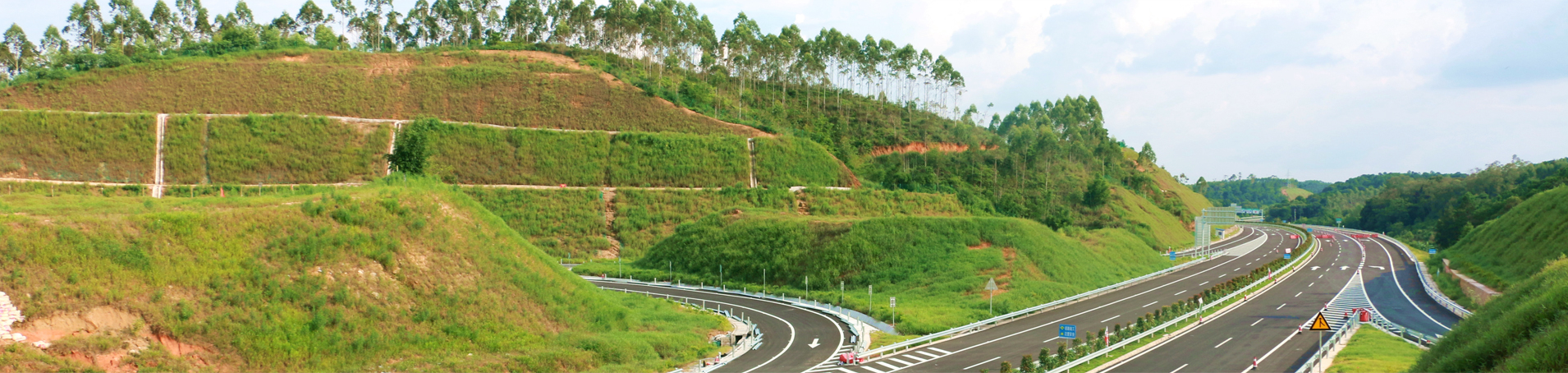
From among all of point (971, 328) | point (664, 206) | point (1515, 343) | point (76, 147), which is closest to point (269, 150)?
point (76, 147)

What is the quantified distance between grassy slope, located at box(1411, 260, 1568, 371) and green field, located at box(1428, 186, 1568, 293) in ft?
94.7

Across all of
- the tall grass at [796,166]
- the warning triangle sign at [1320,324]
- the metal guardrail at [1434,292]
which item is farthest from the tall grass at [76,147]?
the metal guardrail at [1434,292]

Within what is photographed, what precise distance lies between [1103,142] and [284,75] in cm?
10316

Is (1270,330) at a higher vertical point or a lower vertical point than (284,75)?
lower

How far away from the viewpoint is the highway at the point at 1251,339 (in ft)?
86.5

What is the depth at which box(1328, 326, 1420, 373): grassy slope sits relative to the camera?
81.8ft

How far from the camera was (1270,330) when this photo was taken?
110 feet

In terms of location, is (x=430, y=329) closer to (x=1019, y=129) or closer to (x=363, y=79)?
(x=363, y=79)

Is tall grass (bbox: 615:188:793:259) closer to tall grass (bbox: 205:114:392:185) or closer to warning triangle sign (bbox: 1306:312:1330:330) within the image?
tall grass (bbox: 205:114:392:185)

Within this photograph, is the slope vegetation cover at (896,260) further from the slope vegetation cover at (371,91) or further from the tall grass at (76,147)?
the tall grass at (76,147)

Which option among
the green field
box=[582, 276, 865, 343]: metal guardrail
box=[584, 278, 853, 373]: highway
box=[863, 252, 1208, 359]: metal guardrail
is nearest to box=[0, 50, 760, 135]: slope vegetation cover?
box=[582, 276, 865, 343]: metal guardrail

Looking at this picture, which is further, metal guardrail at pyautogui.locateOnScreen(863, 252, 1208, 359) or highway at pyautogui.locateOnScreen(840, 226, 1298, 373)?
metal guardrail at pyautogui.locateOnScreen(863, 252, 1208, 359)

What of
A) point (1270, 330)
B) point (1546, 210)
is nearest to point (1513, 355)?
point (1270, 330)

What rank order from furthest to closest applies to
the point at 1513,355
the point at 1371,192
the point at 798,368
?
the point at 1371,192 → the point at 798,368 → the point at 1513,355
